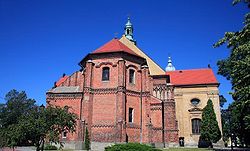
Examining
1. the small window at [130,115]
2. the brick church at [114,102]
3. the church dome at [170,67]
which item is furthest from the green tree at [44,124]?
the church dome at [170,67]

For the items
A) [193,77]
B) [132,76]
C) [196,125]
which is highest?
[193,77]

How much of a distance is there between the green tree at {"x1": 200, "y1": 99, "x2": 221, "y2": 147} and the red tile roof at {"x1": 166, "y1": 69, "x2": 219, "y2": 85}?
19.8 feet

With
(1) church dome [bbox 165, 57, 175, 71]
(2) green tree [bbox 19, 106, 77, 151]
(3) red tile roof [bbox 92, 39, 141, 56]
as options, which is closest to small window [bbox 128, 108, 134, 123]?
(3) red tile roof [bbox 92, 39, 141, 56]

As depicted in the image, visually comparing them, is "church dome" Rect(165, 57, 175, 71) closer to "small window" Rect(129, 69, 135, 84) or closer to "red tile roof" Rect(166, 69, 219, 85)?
"red tile roof" Rect(166, 69, 219, 85)

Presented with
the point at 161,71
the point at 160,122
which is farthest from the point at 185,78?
the point at 160,122

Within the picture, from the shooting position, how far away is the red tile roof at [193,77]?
4406 centimetres

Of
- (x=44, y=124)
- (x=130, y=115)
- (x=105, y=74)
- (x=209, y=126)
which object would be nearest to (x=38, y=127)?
(x=44, y=124)

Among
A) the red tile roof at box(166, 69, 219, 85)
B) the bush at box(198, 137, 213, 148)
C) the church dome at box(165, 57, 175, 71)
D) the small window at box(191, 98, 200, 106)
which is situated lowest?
the bush at box(198, 137, 213, 148)

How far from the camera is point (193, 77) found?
45875 millimetres

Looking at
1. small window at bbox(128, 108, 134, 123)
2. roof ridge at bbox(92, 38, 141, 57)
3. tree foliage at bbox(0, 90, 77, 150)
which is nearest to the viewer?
tree foliage at bbox(0, 90, 77, 150)

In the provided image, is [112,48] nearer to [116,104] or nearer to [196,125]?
[116,104]

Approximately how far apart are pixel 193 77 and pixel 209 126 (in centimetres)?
1092

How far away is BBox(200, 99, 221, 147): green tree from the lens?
123 feet

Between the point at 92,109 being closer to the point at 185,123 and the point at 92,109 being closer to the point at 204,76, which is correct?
the point at 185,123
